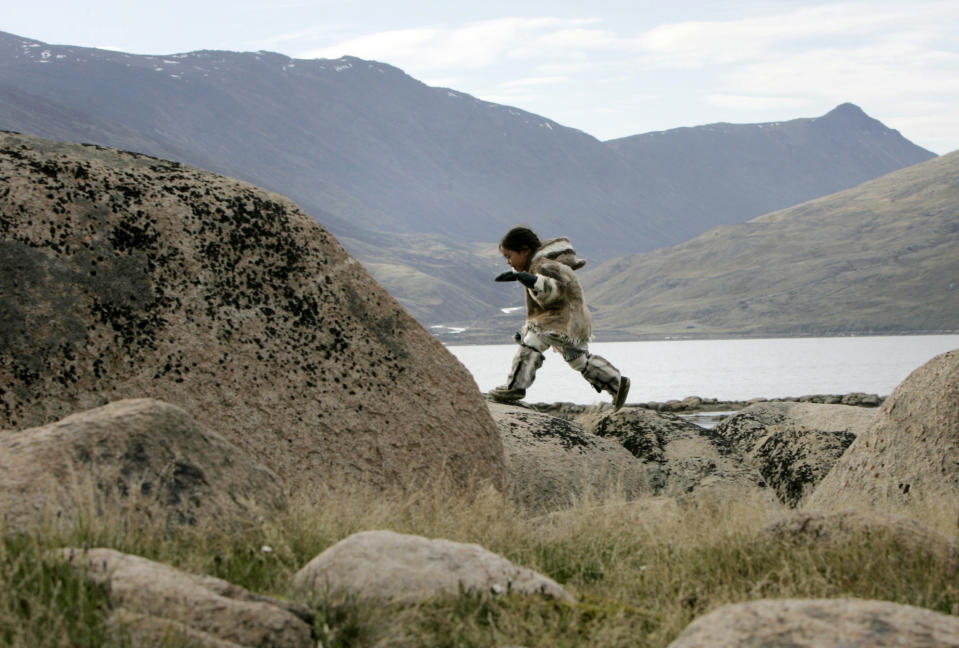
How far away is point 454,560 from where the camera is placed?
15.3 ft

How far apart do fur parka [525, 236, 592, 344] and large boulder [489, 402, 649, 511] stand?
974mm

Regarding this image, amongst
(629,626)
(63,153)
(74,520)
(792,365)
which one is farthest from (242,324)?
(792,365)

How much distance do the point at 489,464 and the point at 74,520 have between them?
377 cm

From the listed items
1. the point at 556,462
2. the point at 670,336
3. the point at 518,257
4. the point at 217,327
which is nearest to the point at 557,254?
the point at 518,257

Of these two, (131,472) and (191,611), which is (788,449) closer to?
(131,472)

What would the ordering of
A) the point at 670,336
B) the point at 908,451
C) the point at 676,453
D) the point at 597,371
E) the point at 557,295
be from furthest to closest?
the point at 670,336, the point at 676,453, the point at 597,371, the point at 557,295, the point at 908,451

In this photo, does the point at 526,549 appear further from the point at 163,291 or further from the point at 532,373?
the point at 532,373

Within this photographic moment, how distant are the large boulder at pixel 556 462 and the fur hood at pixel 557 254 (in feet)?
Result: 5.49

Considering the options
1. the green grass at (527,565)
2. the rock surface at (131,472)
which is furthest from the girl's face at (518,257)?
the rock surface at (131,472)

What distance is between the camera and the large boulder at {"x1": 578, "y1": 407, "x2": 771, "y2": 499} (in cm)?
1112

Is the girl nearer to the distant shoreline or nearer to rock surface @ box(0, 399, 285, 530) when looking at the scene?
rock surface @ box(0, 399, 285, 530)

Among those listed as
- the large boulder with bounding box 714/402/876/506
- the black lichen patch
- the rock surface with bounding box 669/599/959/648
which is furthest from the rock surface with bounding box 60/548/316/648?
the large boulder with bounding box 714/402/876/506

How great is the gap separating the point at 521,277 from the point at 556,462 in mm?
1849

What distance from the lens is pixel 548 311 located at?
414 inches
